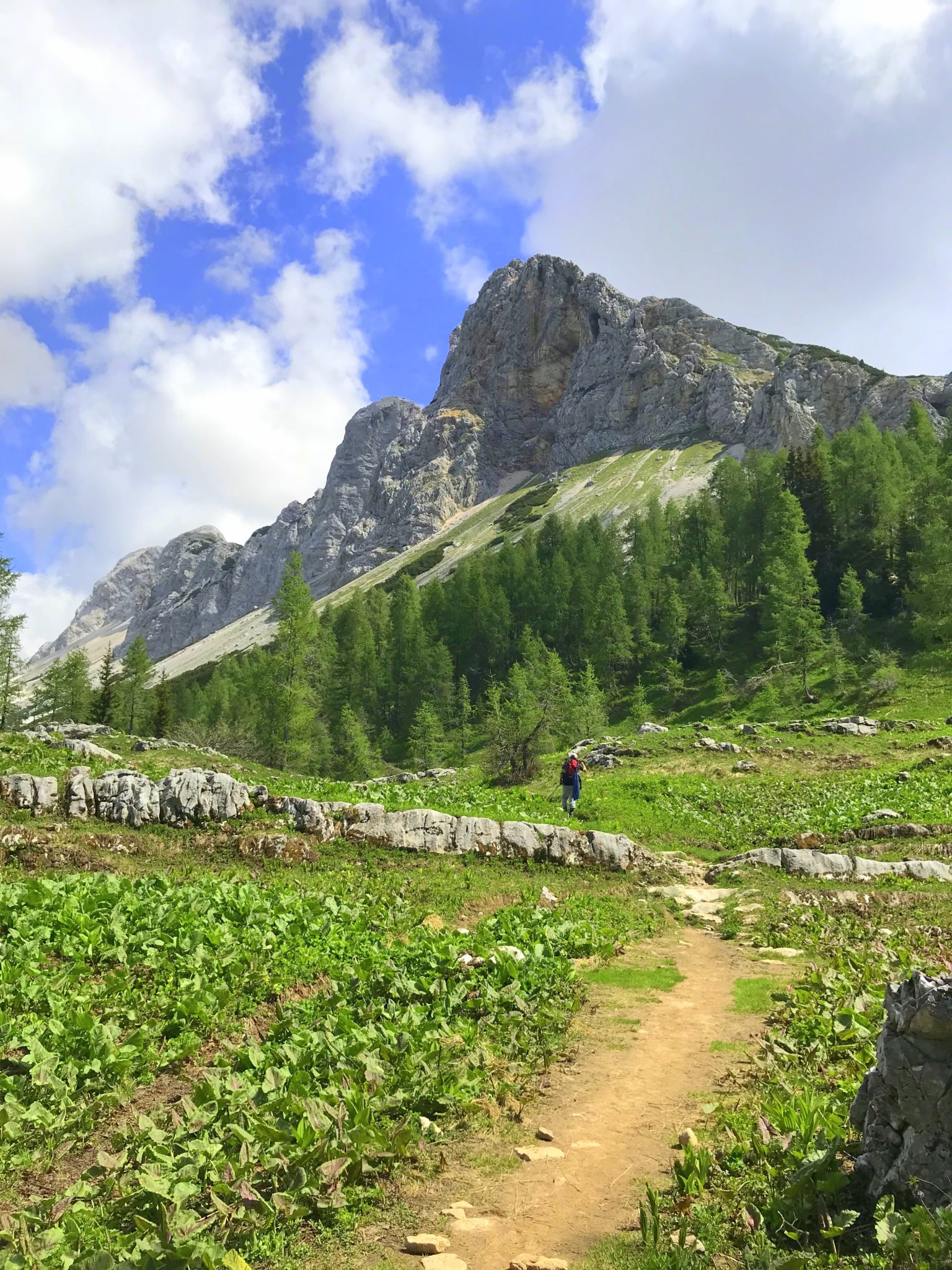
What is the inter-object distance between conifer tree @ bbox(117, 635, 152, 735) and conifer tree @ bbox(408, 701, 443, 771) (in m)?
44.3

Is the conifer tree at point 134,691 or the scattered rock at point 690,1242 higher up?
the conifer tree at point 134,691

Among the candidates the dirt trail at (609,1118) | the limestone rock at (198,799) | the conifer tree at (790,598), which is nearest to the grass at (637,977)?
the dirt trail at (609,1118)

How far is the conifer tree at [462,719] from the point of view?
69.6 meters

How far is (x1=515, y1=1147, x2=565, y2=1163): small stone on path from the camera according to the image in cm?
691

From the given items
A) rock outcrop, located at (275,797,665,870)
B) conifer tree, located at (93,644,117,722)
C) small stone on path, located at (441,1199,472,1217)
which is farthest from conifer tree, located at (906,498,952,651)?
conifer tree, located at (93,644,117,722)

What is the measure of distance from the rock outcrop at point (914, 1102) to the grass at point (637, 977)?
21.8ft

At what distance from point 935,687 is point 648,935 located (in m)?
45.1

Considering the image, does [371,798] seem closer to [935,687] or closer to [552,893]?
[552,893]

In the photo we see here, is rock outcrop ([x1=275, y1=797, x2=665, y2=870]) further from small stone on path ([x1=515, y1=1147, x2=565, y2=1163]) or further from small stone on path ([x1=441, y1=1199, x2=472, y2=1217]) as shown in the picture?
small stone on path ([x1=441, y1=1199, x2=472, y2=1217])

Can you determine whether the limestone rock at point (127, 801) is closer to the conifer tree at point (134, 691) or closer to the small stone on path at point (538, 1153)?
the small stone on path at point (538, 1153)

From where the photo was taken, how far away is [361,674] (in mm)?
90375

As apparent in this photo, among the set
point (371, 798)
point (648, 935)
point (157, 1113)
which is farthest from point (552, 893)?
point (157, 1113)

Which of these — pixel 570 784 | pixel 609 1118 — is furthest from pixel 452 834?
pixel 609 1118

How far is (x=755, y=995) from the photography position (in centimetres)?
1139
